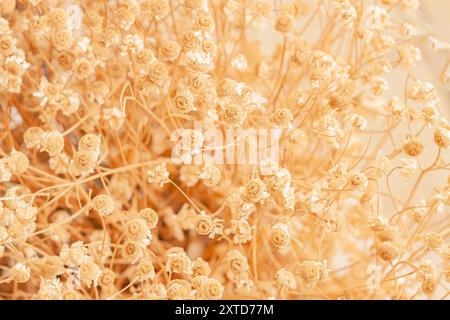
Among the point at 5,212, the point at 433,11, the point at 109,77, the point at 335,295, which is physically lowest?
the point at 335,295

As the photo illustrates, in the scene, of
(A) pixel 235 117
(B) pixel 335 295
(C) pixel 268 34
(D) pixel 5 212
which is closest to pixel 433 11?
(C) pixel 268 34

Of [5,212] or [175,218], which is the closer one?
[5,212]

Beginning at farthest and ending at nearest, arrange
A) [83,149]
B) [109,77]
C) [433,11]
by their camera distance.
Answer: [433,11], [109,77], [83,149]

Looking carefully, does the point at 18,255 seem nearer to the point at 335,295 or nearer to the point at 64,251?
the point at 64,251

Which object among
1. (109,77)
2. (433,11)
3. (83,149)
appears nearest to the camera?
(83,149)

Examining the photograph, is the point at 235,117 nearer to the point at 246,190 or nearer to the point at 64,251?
the point at 246,190
